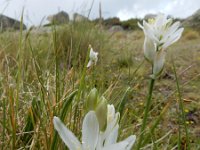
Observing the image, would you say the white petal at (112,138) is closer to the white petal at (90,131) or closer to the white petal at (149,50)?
the white petal at (90,131)

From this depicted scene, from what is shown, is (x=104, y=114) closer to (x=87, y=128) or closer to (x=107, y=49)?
(x=87, y=128)

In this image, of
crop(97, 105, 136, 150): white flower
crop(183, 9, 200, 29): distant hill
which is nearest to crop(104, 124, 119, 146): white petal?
crop(97, 105, 136, 150): white flower

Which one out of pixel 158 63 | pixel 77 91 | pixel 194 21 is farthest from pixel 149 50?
pixel 194 21

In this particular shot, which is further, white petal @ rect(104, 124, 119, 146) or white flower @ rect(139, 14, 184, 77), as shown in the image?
white flower @ rect(139, 14, 184, 77)

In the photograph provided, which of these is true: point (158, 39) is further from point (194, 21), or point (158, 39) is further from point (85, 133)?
point (194, 21)

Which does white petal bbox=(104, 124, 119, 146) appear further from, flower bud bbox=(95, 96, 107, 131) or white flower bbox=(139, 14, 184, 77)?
white flower bbox=(139, 14, 184, 77)

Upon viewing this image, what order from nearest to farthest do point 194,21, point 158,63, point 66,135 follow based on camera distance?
point 66,135
point 158,63
point 194,21
